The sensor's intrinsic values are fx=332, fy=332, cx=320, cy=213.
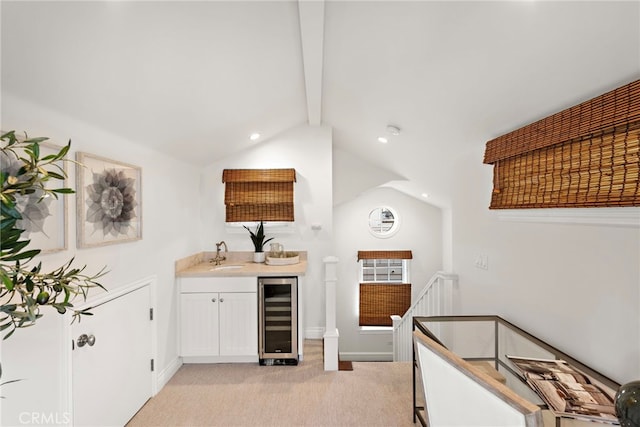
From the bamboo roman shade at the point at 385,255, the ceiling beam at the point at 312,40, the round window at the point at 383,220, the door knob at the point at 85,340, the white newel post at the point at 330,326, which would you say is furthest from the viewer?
the round window at the point at 383,220

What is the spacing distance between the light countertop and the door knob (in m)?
1.17

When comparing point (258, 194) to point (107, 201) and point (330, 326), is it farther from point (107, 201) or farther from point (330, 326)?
point (107, 201)

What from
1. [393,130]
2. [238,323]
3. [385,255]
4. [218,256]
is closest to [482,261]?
[393,130]

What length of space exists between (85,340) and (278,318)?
1.61 meters

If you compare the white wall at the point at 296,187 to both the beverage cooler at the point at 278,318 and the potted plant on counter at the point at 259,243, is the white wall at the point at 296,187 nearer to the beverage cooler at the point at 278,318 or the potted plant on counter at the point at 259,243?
the potted plant on counter at the point at 259,243

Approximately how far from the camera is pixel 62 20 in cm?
127

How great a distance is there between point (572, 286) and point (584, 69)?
107 cm

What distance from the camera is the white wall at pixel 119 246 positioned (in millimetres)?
1506

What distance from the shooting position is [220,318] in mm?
3158

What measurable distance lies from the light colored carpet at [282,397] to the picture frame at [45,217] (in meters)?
1.49

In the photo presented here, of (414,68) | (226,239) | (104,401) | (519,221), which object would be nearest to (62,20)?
(414,68)

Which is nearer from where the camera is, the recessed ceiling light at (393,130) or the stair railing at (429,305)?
the recessed ceiling light at (393,130)

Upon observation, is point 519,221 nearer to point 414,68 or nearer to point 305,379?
point 414,68

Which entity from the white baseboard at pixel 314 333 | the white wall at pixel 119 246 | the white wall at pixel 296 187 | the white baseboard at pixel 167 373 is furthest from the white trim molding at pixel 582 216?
the white baseboard at pixel 167 373
